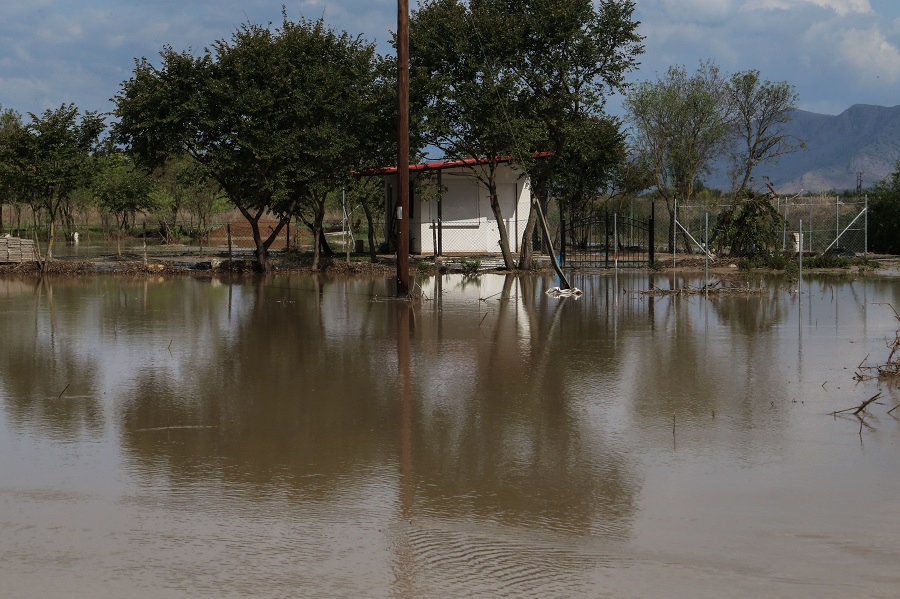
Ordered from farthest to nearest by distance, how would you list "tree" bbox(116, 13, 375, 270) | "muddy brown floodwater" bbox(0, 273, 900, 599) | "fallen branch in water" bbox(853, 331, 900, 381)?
"tree" bbox(116, 13, 375, 270), "fallen branch in water" bbox(853, 331, 900, 381), "muddy brown floodwater" bbox(0, 273, 900, 599)

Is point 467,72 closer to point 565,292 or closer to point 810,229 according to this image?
point 565,292

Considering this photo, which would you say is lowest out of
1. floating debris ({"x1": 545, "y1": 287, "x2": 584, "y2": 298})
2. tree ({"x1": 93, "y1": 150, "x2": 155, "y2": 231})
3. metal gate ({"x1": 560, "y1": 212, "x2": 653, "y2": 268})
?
floating debris ({"x1": 545, "y1": 287, "x2": 584, "y2": 298})

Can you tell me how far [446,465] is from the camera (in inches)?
311

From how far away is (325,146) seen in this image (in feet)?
107

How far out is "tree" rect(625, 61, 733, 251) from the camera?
150ft

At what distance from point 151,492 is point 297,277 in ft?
83.1

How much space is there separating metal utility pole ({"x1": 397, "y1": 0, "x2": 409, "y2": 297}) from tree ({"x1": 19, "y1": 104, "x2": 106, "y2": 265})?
51.8ft

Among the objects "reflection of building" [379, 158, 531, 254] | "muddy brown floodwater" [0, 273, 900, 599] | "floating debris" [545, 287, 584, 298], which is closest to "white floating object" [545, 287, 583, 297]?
"floating debris" [545, 287, 584, 298]

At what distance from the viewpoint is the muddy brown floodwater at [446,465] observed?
5.58 m

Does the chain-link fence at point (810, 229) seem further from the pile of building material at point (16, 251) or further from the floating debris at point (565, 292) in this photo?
the pile of building material at point (16, 251)

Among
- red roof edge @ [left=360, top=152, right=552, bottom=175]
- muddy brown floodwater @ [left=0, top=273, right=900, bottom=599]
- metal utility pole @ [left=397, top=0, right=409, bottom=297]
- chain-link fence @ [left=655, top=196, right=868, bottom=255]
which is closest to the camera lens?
muddy brown floodwater @ [left=0, top=273, right=900, bottom=599]

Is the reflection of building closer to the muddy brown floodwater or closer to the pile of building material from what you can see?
the pile of building material

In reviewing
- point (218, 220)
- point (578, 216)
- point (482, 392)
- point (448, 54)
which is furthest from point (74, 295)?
point (218, 220)

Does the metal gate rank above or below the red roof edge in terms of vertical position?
below
